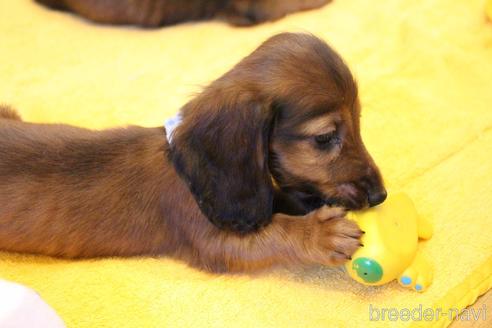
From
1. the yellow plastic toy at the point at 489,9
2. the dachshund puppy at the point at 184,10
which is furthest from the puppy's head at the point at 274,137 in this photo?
the yellow plastic toy at the point at 489,9

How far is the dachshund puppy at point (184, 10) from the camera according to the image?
315cm

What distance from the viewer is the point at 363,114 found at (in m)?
2.42

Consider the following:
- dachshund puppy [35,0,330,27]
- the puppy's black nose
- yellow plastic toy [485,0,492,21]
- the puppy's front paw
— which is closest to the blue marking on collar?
the puppy's front paw

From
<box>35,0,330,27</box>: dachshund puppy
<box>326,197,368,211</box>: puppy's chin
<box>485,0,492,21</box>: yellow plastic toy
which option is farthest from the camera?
<box>35,0,330,27</box>: dachshund puppy

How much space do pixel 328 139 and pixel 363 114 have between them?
2.93ft

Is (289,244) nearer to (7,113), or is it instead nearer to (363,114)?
(363,114)

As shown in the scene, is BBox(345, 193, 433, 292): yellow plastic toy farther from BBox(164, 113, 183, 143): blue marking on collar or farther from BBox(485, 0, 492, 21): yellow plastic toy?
BBox(485, 0, 492, 21): yellow plastic toy

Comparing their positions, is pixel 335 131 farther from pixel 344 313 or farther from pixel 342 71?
pixel 344 313

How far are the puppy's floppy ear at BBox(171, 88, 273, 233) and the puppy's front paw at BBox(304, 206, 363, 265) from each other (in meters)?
0.13

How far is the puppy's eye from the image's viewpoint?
157 cm

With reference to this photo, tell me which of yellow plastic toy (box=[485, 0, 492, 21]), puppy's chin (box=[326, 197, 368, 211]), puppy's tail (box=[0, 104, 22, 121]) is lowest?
puppy's tail (box=[0, 104, 22, 121])

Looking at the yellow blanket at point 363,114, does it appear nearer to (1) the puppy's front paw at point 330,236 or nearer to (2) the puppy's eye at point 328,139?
(1) the puppy's front paw at point 330,236

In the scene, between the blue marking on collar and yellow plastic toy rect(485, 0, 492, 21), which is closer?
the blue marking on collar

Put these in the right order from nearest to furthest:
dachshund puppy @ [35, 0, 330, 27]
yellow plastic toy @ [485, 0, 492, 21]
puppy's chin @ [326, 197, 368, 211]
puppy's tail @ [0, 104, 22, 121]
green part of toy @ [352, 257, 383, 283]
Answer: green part of toy @ [352, 257, 383, 283]
puppy's chin @ [326, 197, 368, 211]
puppy's tail @ [0, 104, 22, 121]
yellow plastic toy @ [485, 0, 492, 21]
dachshund puppy @ [35, 0, 330, 27]
